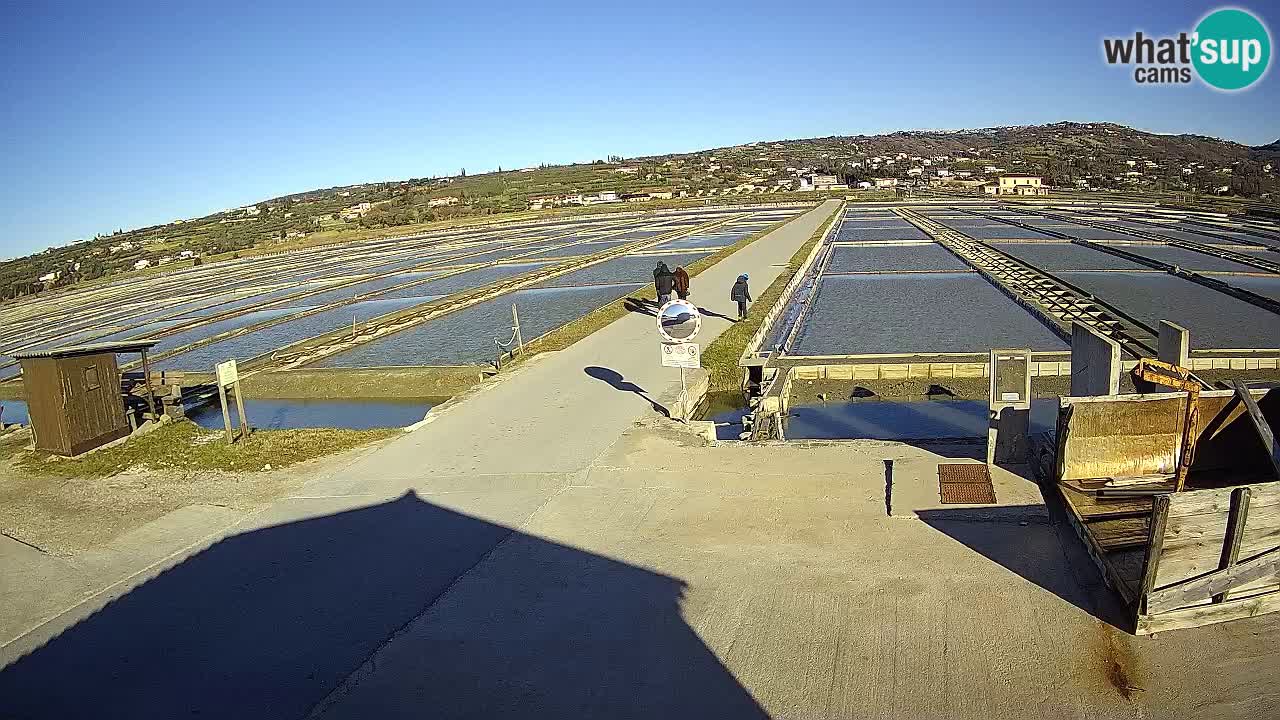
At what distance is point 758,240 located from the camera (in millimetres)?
40812

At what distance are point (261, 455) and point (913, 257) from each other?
32.0 m

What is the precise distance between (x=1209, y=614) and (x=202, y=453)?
10877 millimetres

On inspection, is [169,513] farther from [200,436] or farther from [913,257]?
[913,257]

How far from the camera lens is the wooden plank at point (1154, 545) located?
195 inches

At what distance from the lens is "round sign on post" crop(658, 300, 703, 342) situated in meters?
10.8

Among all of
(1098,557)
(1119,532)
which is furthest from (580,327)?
(1098,557)

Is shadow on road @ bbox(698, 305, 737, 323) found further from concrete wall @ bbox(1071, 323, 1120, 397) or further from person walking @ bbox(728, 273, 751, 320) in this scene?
concrete wall @ bbox(1071, 323, 1120, 397)

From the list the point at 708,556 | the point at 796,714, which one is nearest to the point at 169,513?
the point at 708,556

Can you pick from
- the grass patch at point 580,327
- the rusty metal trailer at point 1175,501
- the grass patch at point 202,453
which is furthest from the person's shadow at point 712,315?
the rusty metal trailer at point 1175,501

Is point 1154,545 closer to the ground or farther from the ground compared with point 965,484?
farther from the ground

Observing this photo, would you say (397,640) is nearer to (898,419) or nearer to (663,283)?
(898,419)

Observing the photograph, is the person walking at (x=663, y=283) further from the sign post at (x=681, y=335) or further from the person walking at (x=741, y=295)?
the sign post at (x=681, y=335)

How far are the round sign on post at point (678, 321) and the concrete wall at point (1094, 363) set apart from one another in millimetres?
4257

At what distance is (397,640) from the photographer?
5.73 m
